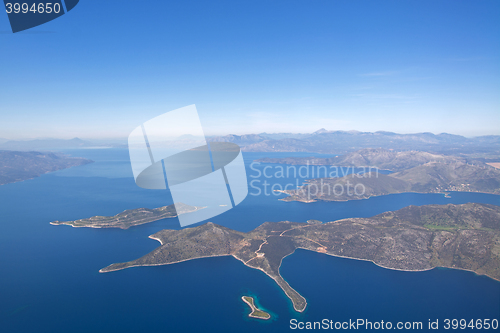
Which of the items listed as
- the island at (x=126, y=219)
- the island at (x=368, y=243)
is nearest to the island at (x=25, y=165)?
the island at (x=126, y=219)

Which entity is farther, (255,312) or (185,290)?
(185,290)

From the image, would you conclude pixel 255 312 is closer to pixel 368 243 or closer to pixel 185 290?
pixel 185 290

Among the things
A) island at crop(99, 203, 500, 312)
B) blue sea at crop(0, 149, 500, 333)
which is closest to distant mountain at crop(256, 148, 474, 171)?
island at crop(99, 203, 500, 312)

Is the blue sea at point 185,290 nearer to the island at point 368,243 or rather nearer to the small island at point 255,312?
the small island at point 255,312

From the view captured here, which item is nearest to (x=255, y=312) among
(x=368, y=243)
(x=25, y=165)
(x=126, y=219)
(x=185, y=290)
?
(x=185, y=290)

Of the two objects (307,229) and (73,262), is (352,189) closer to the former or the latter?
(307,229)

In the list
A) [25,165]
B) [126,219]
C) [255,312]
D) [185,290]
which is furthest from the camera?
[25,165]

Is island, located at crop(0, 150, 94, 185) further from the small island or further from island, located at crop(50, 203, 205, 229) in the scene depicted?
the small island
